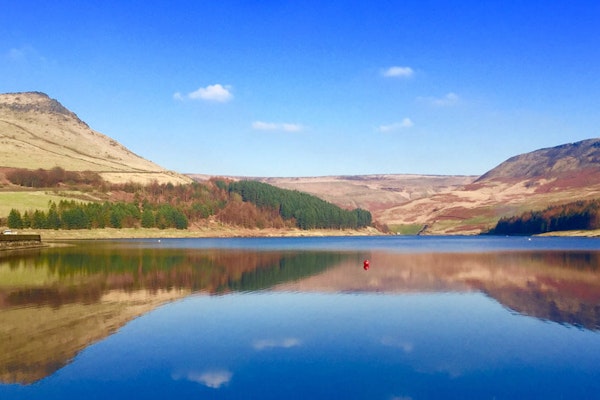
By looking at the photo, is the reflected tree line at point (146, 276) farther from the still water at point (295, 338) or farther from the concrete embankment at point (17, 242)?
the concrete embankment at point (17, 242)

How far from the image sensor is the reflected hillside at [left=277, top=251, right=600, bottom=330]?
4331 centimetres

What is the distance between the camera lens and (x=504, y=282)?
61875mm

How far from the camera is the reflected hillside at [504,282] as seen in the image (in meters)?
43.3

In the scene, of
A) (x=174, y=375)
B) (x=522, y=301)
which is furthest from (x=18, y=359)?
(x=522, y=301)

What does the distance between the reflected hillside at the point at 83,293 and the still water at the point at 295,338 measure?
0.57 ft

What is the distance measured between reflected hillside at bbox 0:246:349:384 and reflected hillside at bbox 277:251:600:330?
724 cm

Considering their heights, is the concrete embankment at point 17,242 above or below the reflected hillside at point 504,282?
above

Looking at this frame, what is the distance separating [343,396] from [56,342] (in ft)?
58.1

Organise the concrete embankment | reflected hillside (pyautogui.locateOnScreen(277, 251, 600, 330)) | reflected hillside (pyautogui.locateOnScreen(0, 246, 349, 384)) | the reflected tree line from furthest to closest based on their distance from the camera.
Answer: the concrete embankment, the reflected tree line, reflected hillside (pyautogui.locateOnScreen(277, 251, 600, 330)), reflected hillside (pyautogui.locateOnScreen(0, 246, 349, 384))

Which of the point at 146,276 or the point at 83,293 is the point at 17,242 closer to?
the point at 146,276

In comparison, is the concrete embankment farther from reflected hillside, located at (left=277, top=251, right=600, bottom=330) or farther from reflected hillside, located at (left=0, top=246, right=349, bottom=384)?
reflected hillside, located at (left=277, top=251, right=600, bottom=330)

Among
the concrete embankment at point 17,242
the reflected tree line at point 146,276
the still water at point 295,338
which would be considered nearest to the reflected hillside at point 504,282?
the still water at point 295,338

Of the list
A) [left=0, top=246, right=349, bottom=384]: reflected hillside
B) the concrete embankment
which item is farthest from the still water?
the concrete embankment

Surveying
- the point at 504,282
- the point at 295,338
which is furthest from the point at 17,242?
the point at 295,338
